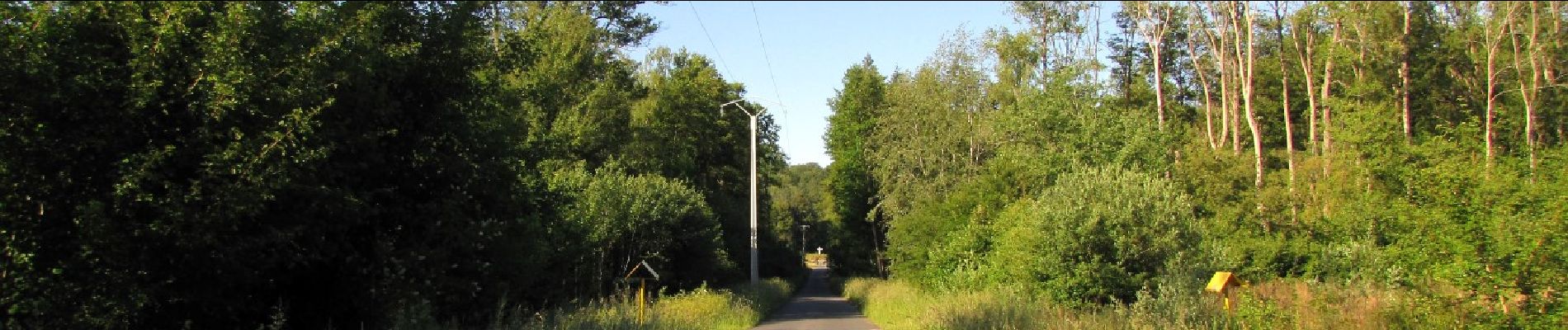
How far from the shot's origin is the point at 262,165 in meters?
8.42

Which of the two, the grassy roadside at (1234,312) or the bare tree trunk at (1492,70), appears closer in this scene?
the grassy roadside at (1234,312)

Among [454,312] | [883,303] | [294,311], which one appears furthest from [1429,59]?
[294,311]

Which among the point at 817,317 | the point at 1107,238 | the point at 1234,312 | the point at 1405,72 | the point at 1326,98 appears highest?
the point at 1405,72

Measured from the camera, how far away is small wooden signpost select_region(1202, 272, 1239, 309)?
15945 mm

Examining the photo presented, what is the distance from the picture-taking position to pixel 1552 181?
39.1 ft

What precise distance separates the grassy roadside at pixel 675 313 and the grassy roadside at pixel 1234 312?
4.19m

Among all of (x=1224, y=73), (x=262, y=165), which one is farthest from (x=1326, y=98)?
(x=262, y=165)

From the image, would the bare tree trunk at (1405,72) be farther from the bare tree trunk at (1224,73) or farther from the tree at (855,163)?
the tree at (855,163)

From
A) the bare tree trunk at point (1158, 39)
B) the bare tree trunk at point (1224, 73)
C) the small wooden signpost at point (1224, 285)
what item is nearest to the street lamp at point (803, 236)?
the bare tree trunk at point (1158, 39)

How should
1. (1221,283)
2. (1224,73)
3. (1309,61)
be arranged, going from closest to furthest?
1. (1221,283)
2. (1309,61)
3. (1224,73)

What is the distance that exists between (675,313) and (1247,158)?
1859 centimetres

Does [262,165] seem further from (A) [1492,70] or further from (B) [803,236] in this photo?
(B) [803,236]

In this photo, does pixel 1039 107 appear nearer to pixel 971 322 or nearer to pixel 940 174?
pixel 940 174

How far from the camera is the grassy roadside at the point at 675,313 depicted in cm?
1512
